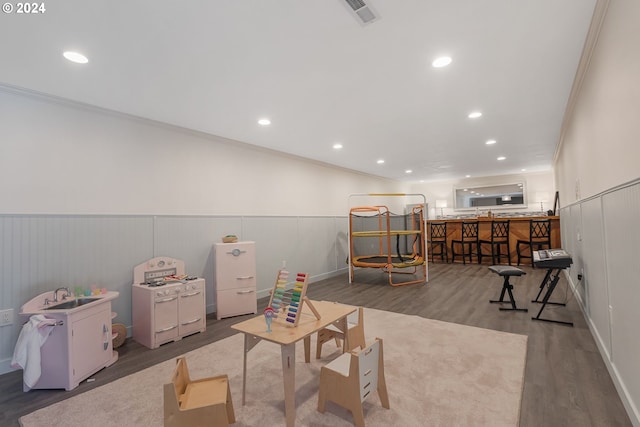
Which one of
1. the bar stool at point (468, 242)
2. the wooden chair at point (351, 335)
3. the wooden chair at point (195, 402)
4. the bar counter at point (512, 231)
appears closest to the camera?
the wooden chair at point (195, 402)

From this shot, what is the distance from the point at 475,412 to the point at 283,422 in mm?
1312

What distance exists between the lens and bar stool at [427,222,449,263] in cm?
886

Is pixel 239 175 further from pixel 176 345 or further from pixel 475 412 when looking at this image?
pixel 475 412

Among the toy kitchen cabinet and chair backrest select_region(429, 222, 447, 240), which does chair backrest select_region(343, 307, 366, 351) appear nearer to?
the toy kitchen cabinet

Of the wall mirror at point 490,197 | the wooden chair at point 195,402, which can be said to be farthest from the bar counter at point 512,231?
the wooden chair at point 195,402

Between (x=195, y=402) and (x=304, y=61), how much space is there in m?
2.71

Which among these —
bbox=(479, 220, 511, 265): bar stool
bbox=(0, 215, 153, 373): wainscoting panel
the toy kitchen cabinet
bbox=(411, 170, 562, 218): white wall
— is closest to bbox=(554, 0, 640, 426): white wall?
the toy kitchen cabinet

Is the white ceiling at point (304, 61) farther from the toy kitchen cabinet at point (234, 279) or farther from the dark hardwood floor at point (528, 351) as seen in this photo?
the dark hardwood floor at point (528, 351)

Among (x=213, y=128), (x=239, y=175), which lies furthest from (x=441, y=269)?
(x=213, y=128)

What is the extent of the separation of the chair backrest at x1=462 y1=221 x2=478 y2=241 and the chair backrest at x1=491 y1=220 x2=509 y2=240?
0.42 meters

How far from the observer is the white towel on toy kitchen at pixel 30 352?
94.0 inches

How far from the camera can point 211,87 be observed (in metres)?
3.06

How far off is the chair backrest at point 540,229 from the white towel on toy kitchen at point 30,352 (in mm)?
9134

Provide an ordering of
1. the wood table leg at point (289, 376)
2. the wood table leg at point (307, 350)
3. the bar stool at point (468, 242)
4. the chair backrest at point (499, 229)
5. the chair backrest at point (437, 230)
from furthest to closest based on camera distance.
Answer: the chair backrest at point (437, 230), the bar stool at point (468, 242), the chair backrest at point (499, 229), the wood table leg at point (307, 350), the wood table leg at point (289, 376)
